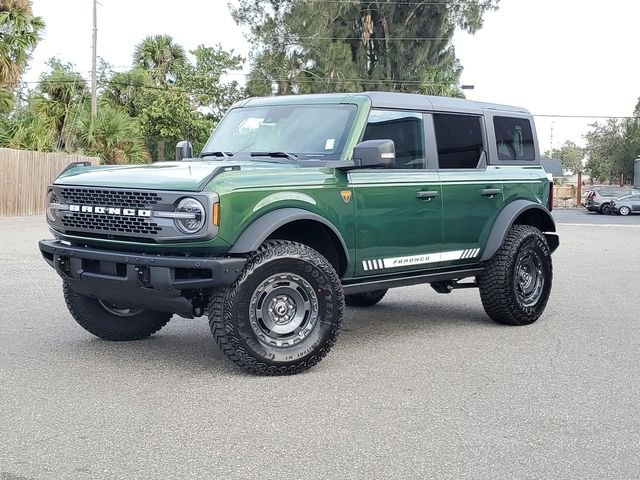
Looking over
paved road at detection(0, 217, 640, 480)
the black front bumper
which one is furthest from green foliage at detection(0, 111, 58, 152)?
the black front bumper

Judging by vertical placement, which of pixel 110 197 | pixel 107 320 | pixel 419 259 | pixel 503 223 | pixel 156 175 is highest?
pixel 156 175

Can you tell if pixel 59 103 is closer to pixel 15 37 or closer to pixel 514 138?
pixel 15 37

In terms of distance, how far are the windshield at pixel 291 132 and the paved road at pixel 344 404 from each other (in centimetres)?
159

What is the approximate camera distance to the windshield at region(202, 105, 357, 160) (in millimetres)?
6848

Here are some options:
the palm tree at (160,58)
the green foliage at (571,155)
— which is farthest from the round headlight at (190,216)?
the green foliage at (571,155)

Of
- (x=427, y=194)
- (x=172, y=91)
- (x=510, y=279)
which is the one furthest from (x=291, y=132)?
(x=172, y=91)

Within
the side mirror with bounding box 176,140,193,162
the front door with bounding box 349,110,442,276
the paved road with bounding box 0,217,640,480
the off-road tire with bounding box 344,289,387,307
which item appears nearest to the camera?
the paved road with bounding box 0,217,640,480

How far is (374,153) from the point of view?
20.9 ft

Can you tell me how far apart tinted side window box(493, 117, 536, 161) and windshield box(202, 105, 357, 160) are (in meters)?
1.96

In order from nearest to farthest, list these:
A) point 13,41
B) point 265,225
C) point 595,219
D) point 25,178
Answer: point 265,225 → point 13,41 → point 25,178 → point 595,219

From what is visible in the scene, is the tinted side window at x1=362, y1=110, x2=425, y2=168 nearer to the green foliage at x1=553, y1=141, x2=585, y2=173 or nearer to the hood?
the hood

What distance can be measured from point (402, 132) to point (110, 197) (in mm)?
2512

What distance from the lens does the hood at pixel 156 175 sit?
5750 mm

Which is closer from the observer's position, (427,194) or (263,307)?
(263,307)
